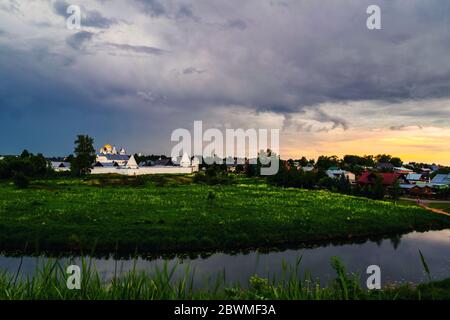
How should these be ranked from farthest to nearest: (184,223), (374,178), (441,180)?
(441,180) → (374,178) → (184,223)

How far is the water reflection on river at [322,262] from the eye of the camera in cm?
1775

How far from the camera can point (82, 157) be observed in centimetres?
7138

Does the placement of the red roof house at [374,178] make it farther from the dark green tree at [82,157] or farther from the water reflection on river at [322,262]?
the dark green tree at [82,157]

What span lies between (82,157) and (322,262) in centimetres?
6141

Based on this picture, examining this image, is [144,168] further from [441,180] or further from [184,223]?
[441,180]

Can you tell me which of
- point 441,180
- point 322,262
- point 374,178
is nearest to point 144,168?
point 374,178

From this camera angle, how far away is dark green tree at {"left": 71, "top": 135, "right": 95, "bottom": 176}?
71250mm

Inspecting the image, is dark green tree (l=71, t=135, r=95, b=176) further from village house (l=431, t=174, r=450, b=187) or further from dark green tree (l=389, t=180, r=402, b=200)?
village house (l=431, t=174, r=450, b=187)

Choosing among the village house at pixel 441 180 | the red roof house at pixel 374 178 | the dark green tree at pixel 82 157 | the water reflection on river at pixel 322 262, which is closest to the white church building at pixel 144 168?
the dark green tree at pixel 82 157

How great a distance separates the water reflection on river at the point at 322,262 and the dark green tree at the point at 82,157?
179 feet

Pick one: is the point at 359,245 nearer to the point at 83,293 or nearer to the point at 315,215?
the point at 315,215
